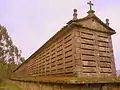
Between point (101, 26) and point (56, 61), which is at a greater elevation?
point (101, 26)

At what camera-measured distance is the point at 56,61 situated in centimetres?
938

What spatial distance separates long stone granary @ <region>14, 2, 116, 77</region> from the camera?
732 cm

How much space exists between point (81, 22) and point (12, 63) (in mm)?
23519

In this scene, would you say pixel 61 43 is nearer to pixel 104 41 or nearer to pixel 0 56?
pixel 104 41

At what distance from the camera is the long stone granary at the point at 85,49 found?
7.32 m

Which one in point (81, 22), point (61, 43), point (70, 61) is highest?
point (81, 22)

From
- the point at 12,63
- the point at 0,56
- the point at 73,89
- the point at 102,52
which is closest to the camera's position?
the point at 73,89

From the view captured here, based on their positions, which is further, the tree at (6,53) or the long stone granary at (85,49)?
the tree at (6,53)

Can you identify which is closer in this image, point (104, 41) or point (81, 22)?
point (81, 22)

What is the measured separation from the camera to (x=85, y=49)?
24.8 ft

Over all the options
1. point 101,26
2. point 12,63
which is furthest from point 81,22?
point 12,63

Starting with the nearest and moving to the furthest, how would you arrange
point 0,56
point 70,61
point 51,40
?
1. point 70,61
2. point 51,40
3. point 0,56

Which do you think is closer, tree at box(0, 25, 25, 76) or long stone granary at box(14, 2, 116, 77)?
long stone granary at box(14, 2, 116, 77)

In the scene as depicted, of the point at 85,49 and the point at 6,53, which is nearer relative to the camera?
the point at 85,49
